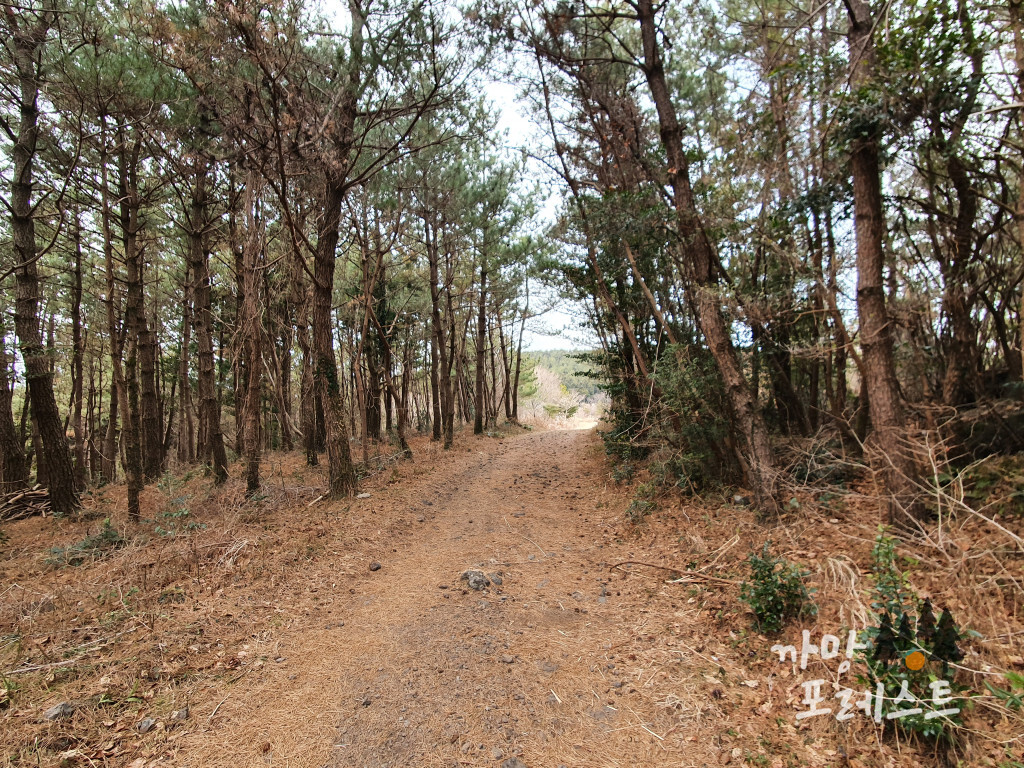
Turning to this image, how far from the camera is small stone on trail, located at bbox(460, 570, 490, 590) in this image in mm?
4617

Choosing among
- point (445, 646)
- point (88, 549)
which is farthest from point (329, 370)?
point (445, 646)

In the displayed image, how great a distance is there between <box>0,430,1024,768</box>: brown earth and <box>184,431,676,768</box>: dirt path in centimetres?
2

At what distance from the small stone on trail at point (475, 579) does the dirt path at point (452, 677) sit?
94 mm

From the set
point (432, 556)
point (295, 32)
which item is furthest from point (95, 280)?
point (432, 556)

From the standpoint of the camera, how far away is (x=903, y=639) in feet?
7.92

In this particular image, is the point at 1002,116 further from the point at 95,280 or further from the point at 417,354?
the point at 417,354

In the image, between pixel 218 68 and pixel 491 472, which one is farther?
pixel 491 472

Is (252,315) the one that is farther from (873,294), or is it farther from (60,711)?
(873,294)

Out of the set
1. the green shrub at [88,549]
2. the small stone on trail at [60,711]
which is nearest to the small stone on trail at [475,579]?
the small stone on trail at [60,711]

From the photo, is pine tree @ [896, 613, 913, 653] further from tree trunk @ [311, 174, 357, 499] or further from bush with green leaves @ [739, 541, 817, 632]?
tree trunk @ [311, 174, 357, 499]

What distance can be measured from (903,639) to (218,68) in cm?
874

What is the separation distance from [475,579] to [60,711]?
3036 mm

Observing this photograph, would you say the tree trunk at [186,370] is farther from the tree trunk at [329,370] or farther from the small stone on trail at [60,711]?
the small stone on trail at [60,711]

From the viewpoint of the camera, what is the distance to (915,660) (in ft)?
7.53
